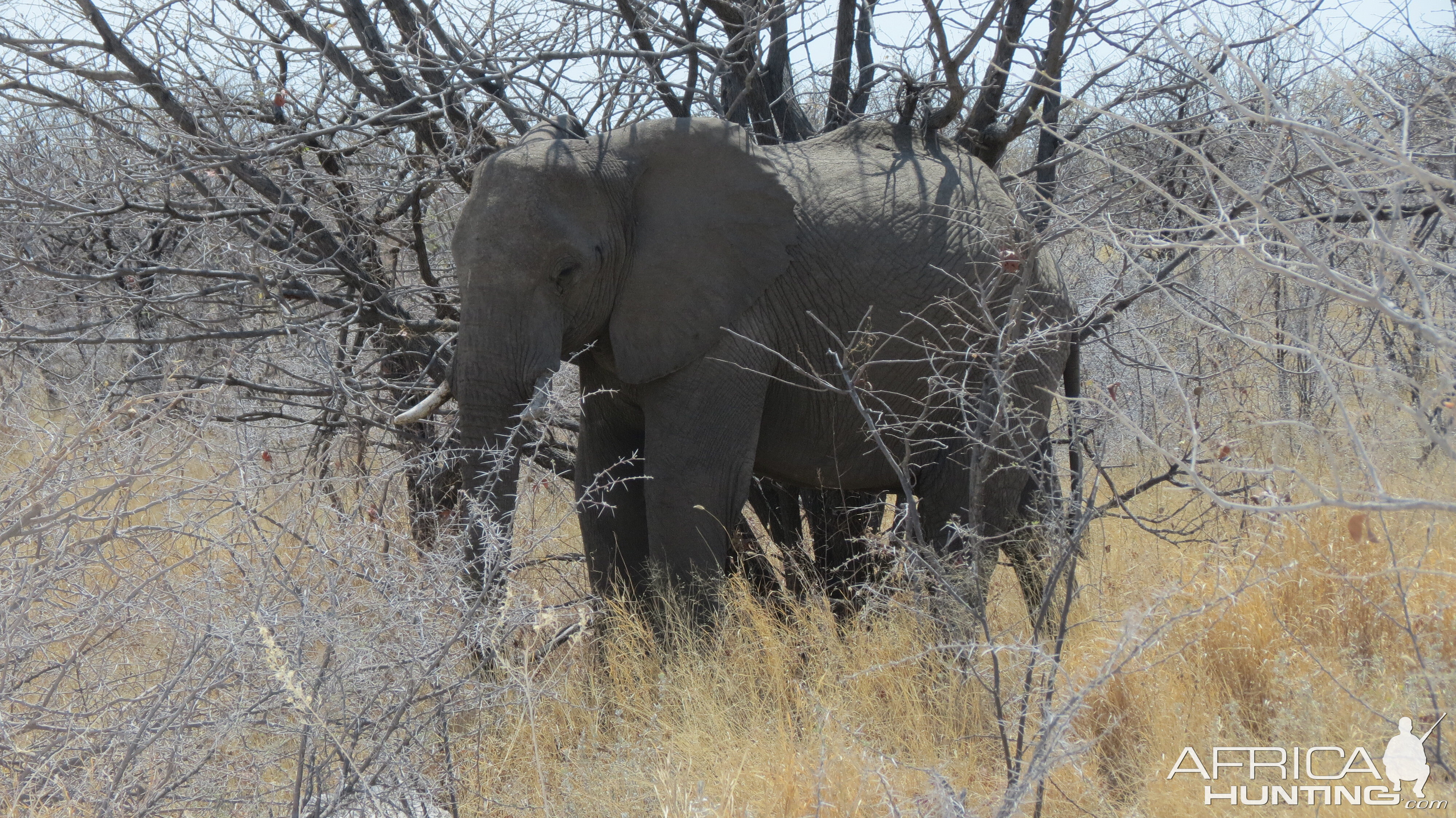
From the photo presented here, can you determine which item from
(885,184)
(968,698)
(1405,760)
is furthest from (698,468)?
(1405,760)

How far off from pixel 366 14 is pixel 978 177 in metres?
2.75

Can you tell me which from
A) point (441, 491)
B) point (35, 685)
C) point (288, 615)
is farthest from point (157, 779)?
point (441, 491)

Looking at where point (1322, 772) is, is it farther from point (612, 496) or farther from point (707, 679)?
point (612, 496)

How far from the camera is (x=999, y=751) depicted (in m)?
3.45

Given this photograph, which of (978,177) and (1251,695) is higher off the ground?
(978,177)

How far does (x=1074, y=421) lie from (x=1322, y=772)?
1540 millimetres

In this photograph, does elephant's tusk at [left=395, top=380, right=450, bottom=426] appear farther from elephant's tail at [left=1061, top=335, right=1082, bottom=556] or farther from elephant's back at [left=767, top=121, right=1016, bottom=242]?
elephant's tail at [left=1061, top=335, right=1082, bottom=556]

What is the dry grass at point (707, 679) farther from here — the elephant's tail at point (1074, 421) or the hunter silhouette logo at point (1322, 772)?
the elephant's tail at point (1074, 421)

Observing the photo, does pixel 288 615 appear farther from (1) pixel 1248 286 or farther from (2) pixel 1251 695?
(1) pixel 1248 286

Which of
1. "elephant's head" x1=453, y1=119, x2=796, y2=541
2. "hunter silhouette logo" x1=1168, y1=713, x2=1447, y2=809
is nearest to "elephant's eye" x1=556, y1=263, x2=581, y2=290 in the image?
"elephant's head" x1=453, y1=119, x2=796, y2=541

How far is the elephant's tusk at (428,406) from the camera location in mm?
4234

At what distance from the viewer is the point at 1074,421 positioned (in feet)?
13.5

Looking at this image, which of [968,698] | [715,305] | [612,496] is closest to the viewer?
[968,698]

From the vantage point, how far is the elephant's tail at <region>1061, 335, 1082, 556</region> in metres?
4.21
